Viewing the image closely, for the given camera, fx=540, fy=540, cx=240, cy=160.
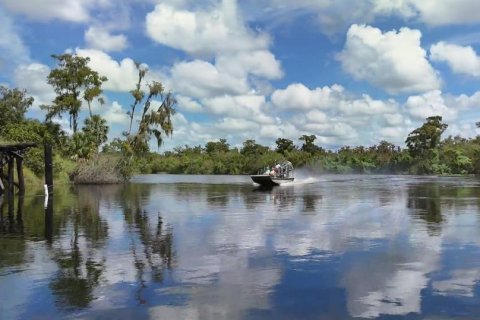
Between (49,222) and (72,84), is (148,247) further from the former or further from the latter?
(72,84)

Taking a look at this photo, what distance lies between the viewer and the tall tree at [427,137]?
122125mm

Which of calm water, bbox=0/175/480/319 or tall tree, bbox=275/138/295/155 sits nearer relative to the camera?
calm water, bbox=0/175/480/319

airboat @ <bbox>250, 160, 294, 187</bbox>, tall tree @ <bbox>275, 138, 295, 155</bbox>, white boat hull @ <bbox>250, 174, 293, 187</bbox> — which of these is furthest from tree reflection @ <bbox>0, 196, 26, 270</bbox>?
tall tree @ <bbox>275, 138, 295, 155</bbox>

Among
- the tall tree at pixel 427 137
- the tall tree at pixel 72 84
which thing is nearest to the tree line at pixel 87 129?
the tall tree at pixel 72 84

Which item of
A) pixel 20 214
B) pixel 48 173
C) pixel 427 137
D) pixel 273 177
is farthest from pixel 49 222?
pixel 427 137

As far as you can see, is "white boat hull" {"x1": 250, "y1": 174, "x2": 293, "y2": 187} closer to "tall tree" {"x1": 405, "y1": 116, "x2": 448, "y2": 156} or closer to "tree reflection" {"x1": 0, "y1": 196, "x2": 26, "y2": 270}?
"tree reflection" {"x1": 0, "y1": 196, "x2": 26, "y2": 270}

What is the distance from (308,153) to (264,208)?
108858 mm

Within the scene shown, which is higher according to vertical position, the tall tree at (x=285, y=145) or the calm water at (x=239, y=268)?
the tall tree at (x=285, y=145)

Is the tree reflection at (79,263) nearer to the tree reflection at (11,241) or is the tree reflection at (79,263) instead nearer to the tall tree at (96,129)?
the tree reflection at (11,241)

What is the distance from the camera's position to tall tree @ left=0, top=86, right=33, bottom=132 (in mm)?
60219

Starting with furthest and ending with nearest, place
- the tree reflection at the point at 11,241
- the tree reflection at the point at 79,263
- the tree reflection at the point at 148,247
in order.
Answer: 1. the tree reflection at the point at 11,241
2. the tree reflection at the point at 148,247
3. the tree reflection at the point at 79,263

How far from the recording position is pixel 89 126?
57.8 metres

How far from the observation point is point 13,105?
6412cm

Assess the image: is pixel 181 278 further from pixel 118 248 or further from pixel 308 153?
pixel 308 153
